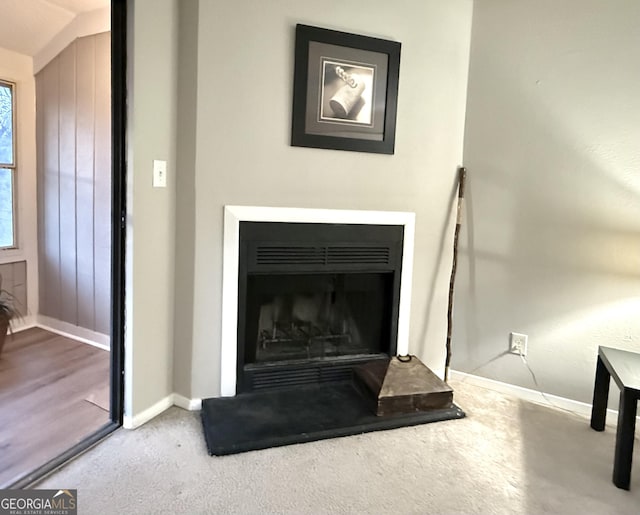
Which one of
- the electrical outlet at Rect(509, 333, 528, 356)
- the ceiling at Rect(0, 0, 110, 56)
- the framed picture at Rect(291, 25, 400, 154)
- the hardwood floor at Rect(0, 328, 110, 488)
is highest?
the ceiling at Rect(0, 0, 110, 56)

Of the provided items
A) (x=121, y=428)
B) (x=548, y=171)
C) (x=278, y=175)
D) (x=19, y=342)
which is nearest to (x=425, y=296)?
(x=548, y=171)

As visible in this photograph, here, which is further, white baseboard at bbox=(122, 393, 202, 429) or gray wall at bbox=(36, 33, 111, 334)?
gray wall at bbox=(36, 33, 111, 334)

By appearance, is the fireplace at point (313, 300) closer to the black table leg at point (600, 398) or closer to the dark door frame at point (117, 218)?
the dark door frame at point (117, 218)

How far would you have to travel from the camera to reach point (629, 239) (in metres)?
2.39

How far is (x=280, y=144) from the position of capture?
2385 millimetres

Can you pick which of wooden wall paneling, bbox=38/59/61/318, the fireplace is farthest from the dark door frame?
wooden wall paneling, bbox=38/59/61/318

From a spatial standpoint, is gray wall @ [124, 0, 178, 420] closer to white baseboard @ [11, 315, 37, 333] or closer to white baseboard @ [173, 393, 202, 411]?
white baseboard @ [173, 393, 202, 411]

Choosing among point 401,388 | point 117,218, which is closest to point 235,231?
point 117,218

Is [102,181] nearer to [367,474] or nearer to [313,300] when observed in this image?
[313,300]

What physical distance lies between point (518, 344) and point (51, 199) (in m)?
3.23

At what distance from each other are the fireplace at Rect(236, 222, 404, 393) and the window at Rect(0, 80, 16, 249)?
2.05 metres

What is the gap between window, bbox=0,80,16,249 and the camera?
3.25 metres

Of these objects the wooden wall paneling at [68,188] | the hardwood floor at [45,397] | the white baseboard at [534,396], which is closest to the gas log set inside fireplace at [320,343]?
the white baseboard at [534,396]

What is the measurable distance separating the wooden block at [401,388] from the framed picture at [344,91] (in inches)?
46.2
